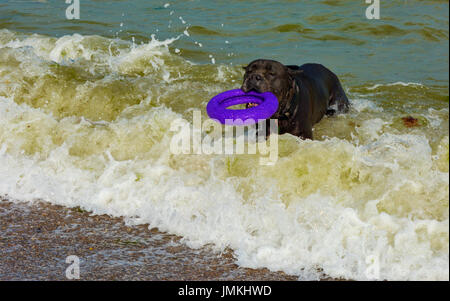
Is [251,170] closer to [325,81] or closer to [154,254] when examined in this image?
[154,254]

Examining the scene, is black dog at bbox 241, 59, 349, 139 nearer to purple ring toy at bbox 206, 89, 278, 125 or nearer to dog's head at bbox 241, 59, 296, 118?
dog's head at bbox 241, 59, 296, 118

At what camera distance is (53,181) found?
6762mm

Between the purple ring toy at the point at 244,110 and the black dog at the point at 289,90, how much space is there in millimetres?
125

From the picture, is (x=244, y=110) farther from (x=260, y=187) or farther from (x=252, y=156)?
(x=260, y=187)

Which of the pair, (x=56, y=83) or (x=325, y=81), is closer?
(x=325, y=81)

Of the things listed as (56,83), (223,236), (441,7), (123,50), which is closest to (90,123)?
(56,83)

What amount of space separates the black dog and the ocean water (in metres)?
0.48

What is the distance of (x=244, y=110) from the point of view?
6.56 metres

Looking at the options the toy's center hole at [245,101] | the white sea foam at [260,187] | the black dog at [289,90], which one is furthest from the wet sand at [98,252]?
the black dog at [289,90]

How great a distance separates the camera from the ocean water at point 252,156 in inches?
203

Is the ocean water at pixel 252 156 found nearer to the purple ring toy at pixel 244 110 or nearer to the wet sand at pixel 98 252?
the wet sand at pixel 98 252

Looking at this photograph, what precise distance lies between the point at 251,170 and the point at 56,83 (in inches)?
163

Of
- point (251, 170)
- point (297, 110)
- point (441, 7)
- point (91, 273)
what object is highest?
point (441, 7)

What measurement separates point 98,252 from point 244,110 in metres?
2.17
